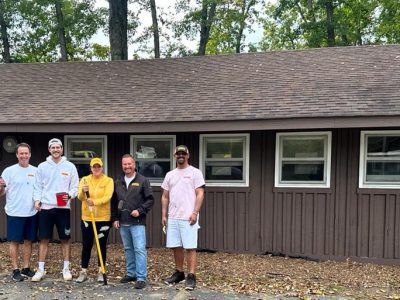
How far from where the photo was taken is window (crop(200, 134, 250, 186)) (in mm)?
7036

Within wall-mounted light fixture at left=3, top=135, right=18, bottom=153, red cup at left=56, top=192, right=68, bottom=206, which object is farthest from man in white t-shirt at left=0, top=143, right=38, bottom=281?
wall-mounted light fixture at left=3, top=135, right=18, bottom=153

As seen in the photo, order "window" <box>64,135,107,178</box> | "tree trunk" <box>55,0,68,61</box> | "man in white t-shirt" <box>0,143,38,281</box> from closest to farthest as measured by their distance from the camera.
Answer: "man in white t-shirt" <box>0,143,38,281</box>
"window" <box>64,135,107,178</box>
"tree trunk" <box>55,0,68,61</box>

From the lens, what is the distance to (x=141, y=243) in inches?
194

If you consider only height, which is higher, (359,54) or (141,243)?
(359,54)

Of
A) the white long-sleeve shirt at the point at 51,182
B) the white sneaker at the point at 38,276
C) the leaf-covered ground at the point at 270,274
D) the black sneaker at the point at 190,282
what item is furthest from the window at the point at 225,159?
the white sneaker at the point at 38,276

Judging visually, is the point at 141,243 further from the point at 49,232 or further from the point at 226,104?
the point at 226,104

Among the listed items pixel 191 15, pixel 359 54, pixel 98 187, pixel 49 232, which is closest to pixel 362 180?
pixel 359 54

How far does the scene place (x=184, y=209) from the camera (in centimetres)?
493

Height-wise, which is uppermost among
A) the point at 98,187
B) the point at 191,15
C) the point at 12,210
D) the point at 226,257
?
the point at 191,15

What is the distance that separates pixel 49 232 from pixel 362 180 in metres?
4.63

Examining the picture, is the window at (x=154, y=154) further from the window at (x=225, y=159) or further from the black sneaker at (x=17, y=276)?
the black sneaker at (x=17, y=276)

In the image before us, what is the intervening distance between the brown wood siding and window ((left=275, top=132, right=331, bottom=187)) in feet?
0.32

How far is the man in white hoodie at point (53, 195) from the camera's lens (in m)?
5.05

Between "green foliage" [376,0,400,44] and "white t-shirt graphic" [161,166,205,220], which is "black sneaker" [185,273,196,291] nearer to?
"white t-shirt graphic" [161,166,205,220]
